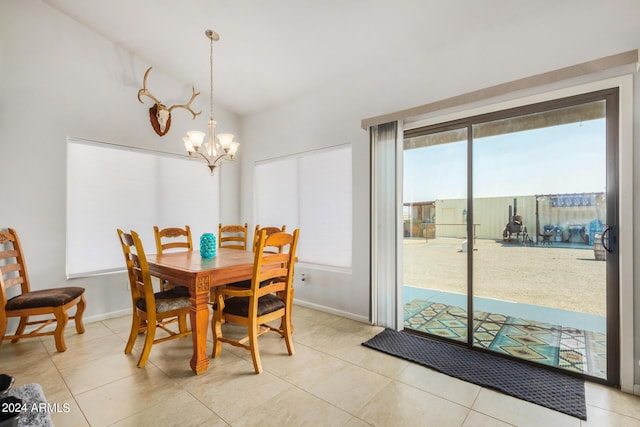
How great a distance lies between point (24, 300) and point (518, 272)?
4.32m

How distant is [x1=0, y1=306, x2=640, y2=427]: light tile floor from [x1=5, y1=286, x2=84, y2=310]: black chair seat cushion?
1.42 feet

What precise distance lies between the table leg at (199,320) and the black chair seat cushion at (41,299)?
4.65ft

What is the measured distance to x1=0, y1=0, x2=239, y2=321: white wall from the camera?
291 centimetres

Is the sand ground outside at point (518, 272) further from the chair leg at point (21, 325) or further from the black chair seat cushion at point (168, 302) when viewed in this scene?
the chair leg at point (21, 325)

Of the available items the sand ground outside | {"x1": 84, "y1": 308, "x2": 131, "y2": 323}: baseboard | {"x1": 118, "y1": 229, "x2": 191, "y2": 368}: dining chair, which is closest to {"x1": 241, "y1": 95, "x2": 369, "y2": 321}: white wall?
the sand ground outside

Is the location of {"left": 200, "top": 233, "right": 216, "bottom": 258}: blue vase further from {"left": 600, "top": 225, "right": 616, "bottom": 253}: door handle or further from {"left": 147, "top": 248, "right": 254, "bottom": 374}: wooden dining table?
{"left": 600, "top": 225, "right": 616, "bottom": 253}: door handle

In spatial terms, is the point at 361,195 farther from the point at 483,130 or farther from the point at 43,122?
the point at 43,122

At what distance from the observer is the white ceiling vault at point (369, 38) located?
2.24 metres

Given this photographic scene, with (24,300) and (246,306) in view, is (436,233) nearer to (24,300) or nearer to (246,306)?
(246,306)

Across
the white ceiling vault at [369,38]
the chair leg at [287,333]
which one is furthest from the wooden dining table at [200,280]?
the white ceiling vault at [369,38]

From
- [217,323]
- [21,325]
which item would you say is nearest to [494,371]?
[217,323]

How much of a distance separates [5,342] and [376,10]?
182 inches

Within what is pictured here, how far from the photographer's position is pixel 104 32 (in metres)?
3.39

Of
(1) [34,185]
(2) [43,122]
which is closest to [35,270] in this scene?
(1) [34,185]
